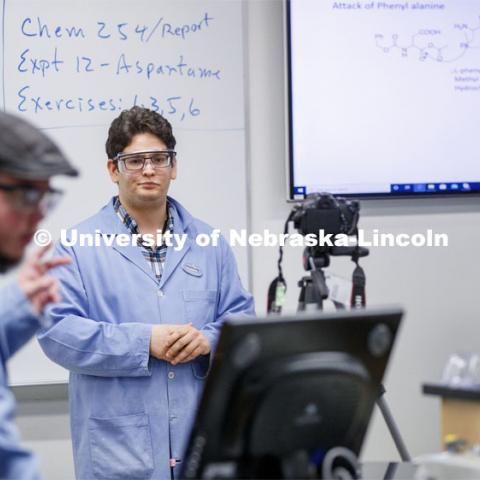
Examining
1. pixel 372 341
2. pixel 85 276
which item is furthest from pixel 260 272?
pixel 372 341

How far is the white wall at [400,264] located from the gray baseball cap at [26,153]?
70.7 inches

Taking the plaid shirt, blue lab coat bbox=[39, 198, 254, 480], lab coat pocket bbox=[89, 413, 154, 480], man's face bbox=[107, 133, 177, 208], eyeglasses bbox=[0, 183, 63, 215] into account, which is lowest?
lab coat pocket bbox=[89, 413, 154, 480]

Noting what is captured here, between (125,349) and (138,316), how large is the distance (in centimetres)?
14

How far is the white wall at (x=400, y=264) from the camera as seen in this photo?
302 cm

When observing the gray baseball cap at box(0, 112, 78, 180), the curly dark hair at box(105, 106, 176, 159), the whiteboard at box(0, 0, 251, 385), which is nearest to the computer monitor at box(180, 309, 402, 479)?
the gray baseball cap at box(0, 112, 78, 180)

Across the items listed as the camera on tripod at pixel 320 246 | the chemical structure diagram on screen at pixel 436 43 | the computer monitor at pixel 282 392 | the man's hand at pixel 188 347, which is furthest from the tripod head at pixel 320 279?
→ the chemical structure diagram on screen at pixel 436 43

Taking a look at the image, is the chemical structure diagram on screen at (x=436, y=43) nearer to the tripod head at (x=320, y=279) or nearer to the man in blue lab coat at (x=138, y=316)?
the man in blue lab coat at (x=138, y=316)

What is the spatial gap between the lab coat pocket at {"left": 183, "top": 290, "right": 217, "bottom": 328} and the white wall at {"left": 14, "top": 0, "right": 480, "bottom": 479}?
0.63m

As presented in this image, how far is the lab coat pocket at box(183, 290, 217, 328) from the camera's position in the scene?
7.77 feet

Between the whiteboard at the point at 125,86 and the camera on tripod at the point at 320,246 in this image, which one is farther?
the whiteboard at the point at 125,86

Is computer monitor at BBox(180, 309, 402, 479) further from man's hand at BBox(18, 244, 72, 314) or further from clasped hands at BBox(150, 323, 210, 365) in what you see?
clasped hands at BBox(150, 323, 210, 365)

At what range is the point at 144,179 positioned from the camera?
2.32m

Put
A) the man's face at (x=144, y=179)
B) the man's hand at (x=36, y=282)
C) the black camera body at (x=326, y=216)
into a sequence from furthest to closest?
the man's face at (x=144, y=179)
the black camera body at (x=326, y=216)
the man's hand at (x=36, y=282)

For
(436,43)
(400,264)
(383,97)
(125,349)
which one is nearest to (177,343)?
(125,349)
